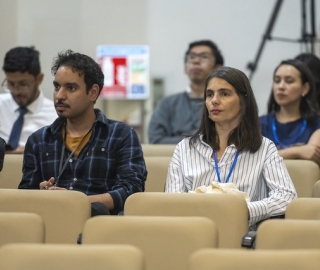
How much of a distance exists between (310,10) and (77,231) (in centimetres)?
429

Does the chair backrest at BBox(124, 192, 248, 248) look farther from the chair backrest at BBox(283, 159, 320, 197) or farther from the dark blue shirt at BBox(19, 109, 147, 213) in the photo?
A: the chair backrest at BBox(283, 159, 320, 197)

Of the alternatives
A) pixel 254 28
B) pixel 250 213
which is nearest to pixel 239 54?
pixel 254 28

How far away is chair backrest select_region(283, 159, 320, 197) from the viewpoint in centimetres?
396

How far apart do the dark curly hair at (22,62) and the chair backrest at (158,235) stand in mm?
2590

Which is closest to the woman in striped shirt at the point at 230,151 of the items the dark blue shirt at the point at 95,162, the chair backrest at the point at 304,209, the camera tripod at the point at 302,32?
the dark blue shirt at the point at 95,162

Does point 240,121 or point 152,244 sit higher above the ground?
point 240,121

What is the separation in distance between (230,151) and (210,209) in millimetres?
674

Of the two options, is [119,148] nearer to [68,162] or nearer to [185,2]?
[68,162]

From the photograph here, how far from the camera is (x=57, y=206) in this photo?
3.00 metres

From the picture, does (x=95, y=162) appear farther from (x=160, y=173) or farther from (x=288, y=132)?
(x=288, y=132)

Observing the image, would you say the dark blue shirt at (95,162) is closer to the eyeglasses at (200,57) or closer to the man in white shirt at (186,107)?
the man in white shirt at (186,107)

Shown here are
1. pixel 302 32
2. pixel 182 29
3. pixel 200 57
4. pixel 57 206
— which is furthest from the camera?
pixel 182 29

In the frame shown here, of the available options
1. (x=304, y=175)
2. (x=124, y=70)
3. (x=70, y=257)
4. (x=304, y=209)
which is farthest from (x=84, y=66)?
(x=124, y=70)

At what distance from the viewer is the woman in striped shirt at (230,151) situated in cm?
346
